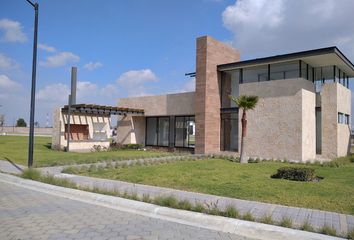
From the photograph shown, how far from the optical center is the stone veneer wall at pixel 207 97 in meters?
25.4

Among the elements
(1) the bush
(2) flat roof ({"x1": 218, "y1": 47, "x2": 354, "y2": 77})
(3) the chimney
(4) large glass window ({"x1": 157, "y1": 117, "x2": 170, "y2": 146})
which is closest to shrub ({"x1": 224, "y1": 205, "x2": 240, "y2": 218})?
(1) the bush

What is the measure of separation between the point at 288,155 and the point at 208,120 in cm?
678

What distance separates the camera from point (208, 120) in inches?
1004

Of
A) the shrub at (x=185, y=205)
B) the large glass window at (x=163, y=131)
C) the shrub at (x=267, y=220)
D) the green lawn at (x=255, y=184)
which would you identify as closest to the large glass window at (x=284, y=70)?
the green lawn at (x=255, y=184)

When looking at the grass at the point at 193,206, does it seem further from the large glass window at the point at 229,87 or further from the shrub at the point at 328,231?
the large glass window at the point at 229,87

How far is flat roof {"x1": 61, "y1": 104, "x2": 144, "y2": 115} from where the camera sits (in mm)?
27812

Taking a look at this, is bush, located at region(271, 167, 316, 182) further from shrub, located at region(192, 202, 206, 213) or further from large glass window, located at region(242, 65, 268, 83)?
large glass window, located at region(242, 65, 268, 83)

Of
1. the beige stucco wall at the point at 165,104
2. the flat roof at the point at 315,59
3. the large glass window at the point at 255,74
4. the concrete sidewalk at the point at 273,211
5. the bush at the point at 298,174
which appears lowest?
the concrete sidewalk at the point at 273,211

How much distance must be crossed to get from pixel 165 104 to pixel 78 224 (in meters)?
23.7

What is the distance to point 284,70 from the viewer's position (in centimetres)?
2395

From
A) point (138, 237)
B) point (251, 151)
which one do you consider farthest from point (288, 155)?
point (138, 237)

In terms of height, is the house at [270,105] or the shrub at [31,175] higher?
the house at [270,105]

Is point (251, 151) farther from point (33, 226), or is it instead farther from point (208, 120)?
point (33, 226)

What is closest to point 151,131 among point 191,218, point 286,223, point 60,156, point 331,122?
point 60,156
